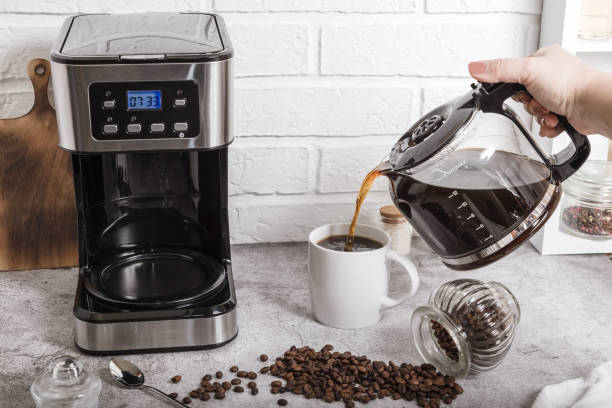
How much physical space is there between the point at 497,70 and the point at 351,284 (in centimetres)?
33

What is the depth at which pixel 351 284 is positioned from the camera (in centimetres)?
97

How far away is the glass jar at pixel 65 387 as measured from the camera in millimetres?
786

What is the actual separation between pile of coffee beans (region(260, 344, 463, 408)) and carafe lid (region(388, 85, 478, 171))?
24cm

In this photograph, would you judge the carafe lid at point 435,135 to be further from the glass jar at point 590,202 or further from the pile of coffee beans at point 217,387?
the glass jar at point 590,202

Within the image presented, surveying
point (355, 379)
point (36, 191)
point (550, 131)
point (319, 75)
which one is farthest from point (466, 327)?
point (36, 191)

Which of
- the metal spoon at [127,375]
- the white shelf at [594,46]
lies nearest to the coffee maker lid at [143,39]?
the metal spoon at [127,375]

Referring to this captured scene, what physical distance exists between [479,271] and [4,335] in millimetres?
696

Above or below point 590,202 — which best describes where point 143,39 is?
above

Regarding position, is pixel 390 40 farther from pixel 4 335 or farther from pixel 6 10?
pixel 4 335

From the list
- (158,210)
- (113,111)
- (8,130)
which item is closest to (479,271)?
(158,210)

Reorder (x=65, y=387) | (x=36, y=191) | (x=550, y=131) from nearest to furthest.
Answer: (x=65, y=387) → (x=550, y=131) → (x=36, y=191)

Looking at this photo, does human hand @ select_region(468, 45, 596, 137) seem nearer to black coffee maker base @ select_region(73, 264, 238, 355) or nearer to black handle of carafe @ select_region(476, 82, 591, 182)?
black handle of carafe @ select_region(476, 82, 591, 182)

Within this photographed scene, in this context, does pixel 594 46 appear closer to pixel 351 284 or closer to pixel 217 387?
pixel 351 284

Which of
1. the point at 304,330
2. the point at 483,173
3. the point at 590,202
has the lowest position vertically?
the point at 304,330
